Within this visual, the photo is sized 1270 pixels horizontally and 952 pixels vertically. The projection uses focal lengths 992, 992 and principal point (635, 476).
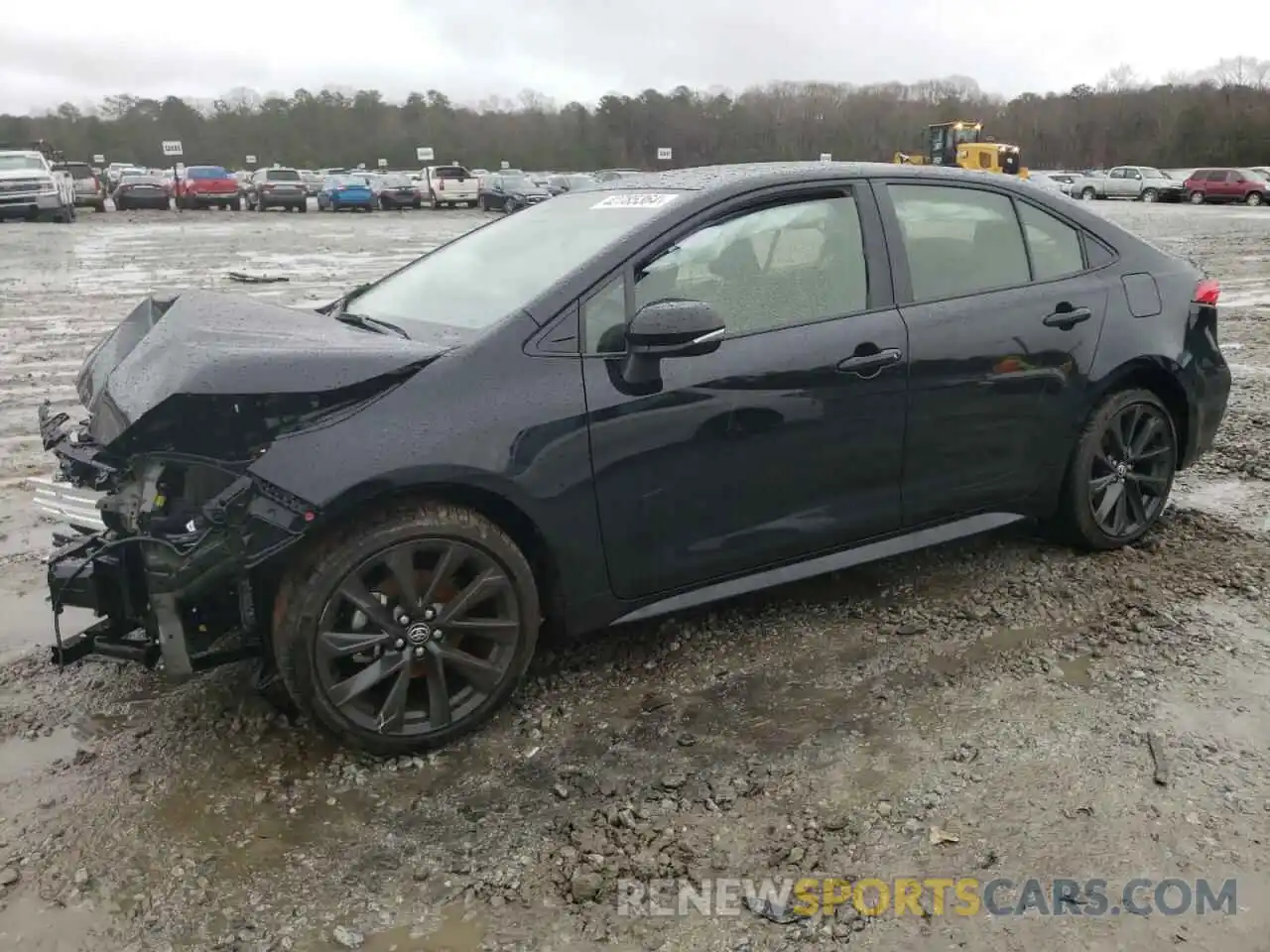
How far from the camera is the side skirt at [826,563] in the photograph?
3295mm

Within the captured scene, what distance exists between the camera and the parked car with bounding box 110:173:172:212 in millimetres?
38625

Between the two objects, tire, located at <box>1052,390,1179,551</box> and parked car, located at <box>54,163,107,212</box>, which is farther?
parked car, located at <box>54,163,107,212</box>

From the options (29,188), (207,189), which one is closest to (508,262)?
(29,188)

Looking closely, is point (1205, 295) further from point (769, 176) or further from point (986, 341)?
point (769, 176)

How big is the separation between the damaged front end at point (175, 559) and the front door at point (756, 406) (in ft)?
→ 3.25

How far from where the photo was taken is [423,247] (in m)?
21.3

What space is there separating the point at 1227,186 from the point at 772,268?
4571cm

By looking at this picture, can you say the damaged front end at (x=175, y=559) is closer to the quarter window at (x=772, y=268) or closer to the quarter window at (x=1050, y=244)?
the quarter window at (x=772, y=268)

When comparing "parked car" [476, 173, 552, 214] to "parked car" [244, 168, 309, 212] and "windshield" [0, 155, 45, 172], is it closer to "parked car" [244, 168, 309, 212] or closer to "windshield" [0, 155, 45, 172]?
"parked car" [244, 168, 309, 212]

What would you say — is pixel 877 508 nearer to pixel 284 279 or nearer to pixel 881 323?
pixel 881 323

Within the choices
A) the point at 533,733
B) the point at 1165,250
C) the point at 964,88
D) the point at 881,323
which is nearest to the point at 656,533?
the point at 533,733

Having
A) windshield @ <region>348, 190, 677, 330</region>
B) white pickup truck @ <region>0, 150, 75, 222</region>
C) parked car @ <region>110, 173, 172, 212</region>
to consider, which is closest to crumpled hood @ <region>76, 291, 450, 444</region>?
windshield @ <region>348, 190, 677, 330</region>

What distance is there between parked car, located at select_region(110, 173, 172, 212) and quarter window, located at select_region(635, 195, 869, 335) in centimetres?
4169

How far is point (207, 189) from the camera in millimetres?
40438
